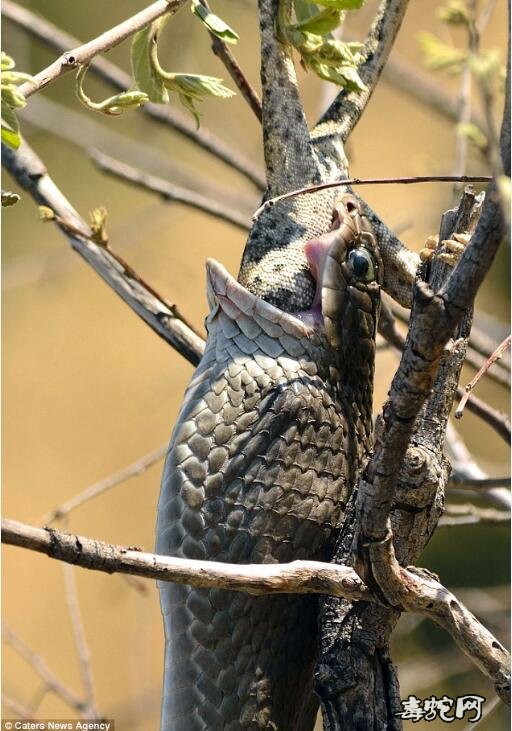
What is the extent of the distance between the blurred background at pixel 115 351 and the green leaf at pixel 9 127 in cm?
234

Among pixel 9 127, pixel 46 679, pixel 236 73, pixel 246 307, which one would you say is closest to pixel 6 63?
pixel 9 127

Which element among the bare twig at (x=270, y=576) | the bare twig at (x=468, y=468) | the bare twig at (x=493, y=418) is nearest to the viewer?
the bare twig at (x=270, y=576)

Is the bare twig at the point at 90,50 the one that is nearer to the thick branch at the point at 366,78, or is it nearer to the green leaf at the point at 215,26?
the green leaf at the point at 215,26

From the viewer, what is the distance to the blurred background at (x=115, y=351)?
12.1 feet

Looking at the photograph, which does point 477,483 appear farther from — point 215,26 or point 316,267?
point 215,26

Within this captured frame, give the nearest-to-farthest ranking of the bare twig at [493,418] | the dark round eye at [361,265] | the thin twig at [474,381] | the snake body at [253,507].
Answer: the thin twig at [474,381] < the snake body at [253,507] < the dark round eye at [361,265] < the bare twig at [493,418]

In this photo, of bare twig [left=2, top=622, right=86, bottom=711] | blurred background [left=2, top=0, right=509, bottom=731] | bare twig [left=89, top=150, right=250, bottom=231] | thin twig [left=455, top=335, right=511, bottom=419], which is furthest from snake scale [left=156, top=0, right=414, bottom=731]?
blurred background [left=2, top=0, right=509, bottom=731]

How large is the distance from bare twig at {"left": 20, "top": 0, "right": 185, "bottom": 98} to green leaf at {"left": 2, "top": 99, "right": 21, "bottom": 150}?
0.03m

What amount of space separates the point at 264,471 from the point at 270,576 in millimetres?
368

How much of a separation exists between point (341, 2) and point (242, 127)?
271cm

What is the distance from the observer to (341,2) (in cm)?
130

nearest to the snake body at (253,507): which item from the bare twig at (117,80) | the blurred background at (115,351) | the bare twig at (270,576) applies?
the bare twig at (270,576)

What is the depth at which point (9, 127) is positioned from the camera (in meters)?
1.09

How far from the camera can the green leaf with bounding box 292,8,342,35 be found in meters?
1.36
